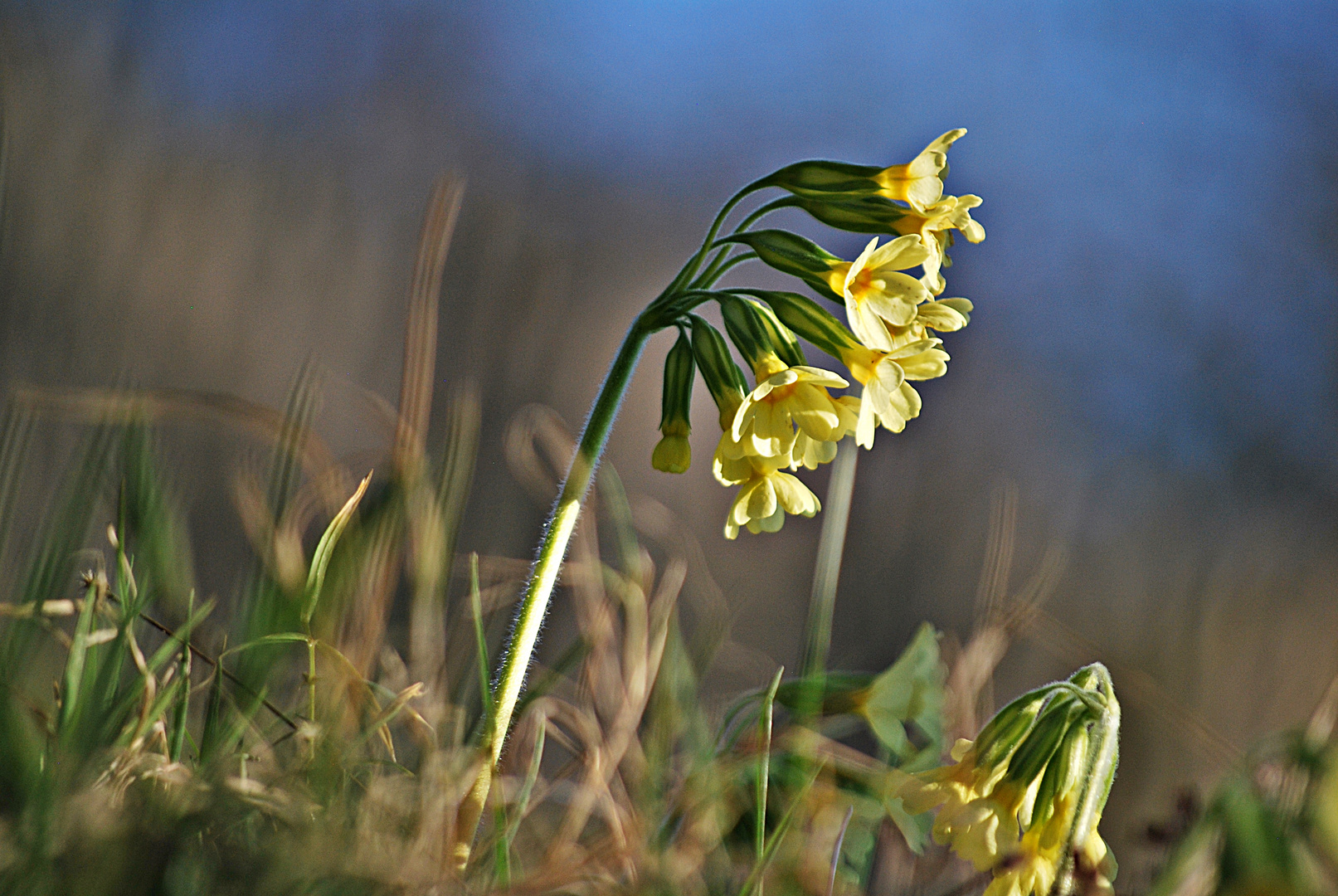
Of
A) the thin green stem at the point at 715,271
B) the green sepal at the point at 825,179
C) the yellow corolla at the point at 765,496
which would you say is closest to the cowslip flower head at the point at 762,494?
the yellow corolla at the point at 765,496

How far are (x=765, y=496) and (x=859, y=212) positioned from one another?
0.22 m

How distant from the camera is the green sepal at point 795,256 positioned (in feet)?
2.13

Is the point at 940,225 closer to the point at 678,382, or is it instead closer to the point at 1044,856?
the point at 678,382

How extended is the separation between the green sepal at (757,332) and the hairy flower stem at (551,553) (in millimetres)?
83

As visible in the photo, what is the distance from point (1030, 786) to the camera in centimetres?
52

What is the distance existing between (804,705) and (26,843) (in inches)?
17.2

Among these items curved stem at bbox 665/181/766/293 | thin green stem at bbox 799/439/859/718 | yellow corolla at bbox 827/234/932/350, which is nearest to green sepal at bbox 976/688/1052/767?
thin green stem at bbox 799/439/859/718

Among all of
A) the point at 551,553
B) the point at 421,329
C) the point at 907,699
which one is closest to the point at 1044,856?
the point at 907,699

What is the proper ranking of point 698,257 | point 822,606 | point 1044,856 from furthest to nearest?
point 822,606 → point 698,257 → point 1044,856

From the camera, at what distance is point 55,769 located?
344 mm

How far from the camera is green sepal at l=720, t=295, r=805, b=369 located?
0.65 m

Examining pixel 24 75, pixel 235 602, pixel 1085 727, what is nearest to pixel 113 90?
pixel 24 75

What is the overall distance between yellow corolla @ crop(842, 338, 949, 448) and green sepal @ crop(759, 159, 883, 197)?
141 mm

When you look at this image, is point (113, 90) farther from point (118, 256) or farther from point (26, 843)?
point (26, 843)
